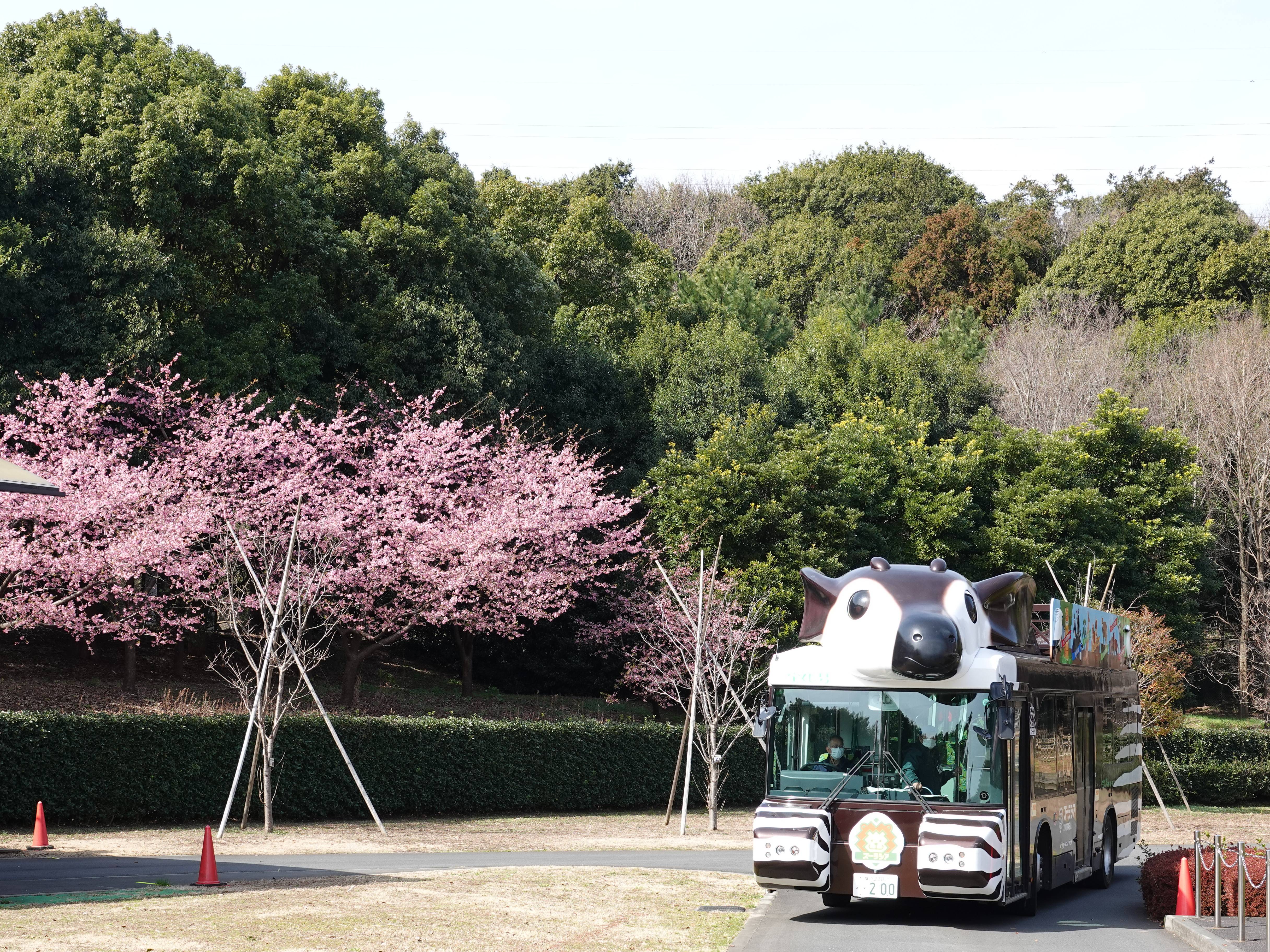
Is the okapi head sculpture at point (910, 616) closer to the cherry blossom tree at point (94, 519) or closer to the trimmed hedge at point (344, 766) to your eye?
the trimmed hedge at point (344, 766)

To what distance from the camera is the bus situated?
41.0ft

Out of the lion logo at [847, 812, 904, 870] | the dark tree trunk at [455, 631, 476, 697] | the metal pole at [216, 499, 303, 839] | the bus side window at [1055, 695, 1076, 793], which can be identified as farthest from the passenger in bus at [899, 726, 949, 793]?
Result: the dark tree trunk at [455, 631, 476, 697]

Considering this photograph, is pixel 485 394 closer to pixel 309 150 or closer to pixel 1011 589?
pixel 309 150

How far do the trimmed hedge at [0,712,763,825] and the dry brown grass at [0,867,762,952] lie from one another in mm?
8101

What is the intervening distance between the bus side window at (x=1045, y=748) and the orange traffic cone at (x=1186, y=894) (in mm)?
1448

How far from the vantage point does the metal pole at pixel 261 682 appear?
20891 millimetres

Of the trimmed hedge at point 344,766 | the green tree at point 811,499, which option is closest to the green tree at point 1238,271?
the green tree at point 811,499

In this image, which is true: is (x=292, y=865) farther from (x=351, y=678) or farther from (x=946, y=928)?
(x=351, y=678)

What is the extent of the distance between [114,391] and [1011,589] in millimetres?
20363

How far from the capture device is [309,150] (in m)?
35.6

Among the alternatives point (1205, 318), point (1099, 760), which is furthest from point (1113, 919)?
point (1205, 318)

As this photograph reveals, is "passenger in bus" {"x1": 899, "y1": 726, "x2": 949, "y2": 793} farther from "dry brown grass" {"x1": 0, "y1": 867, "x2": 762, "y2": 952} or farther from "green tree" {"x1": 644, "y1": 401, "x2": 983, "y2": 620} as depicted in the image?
"green tree" {"x1": 644, "y1": 401, "x2": 983, "y2": 620}

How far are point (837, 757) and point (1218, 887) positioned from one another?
3.56m

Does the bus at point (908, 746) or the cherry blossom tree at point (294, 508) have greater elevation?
the cherry blossom tree at point (294, 508)
